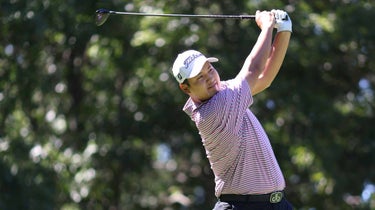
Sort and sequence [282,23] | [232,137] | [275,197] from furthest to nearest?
[282,23] < [275,197] < [232,137]

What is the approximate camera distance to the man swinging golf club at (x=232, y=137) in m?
5.86

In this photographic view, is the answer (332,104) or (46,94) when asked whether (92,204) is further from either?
(332,104)

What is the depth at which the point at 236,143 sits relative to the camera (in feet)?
19.2

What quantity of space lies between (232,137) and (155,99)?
761 cm

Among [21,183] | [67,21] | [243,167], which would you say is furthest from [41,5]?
[243,167]

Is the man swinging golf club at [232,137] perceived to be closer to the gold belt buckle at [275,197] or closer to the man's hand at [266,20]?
the gold belt buckle at [275,197]

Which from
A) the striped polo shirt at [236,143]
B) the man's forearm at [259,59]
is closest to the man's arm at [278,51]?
the man's forearm at [259,59]

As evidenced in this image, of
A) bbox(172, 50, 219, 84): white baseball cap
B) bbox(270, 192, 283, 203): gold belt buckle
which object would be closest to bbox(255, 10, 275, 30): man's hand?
bbox(172, 50, 219, 84): white baseball cap

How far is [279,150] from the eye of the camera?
12.9 metres

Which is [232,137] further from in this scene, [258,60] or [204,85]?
[258,60]

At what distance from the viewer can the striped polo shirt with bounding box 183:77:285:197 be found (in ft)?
19.2

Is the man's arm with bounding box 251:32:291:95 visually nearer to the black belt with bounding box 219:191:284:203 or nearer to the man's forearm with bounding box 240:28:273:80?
the man's forearm with bounding box 240:28:273:80

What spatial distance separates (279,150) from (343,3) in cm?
198

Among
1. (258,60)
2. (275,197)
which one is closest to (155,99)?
(258,60)
